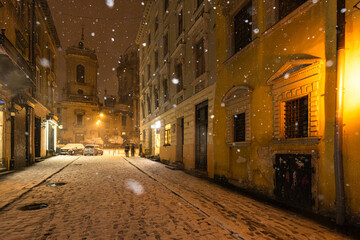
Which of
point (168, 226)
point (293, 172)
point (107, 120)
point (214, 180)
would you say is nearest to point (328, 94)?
point (293, 172)

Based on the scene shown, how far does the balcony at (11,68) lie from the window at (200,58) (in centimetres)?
906

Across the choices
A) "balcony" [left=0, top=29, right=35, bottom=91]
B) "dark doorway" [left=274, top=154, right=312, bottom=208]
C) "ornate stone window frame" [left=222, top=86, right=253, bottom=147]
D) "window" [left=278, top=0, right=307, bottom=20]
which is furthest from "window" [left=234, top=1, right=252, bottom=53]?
"balcony" [left=0, top=29, right=35, bottom=91]

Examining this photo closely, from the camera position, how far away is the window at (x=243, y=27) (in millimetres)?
8927

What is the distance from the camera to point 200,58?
13344mm

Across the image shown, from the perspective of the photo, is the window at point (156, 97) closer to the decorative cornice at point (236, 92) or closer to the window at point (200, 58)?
the window at point (200, 58)

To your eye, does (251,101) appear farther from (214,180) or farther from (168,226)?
(168,226)

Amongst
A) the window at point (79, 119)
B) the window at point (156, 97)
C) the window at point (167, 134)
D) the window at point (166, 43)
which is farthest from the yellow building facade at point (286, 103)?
the window at point (79, 119)

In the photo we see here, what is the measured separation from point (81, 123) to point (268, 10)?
48.8 m

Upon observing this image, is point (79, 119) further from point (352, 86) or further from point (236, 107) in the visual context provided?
point (352, 86)

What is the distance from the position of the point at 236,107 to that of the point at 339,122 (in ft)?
14.2

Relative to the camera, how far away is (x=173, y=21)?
699 inches

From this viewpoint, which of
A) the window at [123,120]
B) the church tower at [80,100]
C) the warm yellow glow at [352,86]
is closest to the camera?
the warm yellow glow at [352,86]

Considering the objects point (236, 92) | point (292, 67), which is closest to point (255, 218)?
point (292, 67)

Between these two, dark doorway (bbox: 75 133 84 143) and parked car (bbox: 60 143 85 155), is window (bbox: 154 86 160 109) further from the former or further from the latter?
dark doorway (bbox: 75 133 84 143)
